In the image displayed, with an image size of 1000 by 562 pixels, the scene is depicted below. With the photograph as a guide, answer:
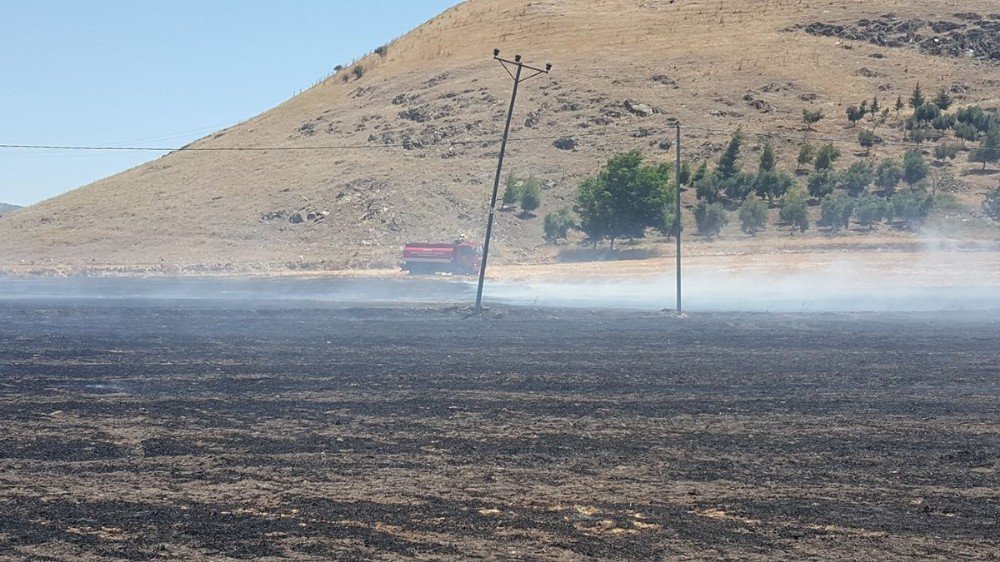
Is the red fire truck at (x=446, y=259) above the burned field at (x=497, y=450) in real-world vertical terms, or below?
above

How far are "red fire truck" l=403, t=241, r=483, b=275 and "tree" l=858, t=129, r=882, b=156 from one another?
39351 mm

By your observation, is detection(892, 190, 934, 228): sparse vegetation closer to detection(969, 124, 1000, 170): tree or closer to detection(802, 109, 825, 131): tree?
detection(969, 124, 1000, 170): tree

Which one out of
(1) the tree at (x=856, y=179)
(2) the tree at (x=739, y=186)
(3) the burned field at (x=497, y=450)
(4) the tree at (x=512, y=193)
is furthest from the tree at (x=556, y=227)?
(3) the burned field at (x=497, y=450)

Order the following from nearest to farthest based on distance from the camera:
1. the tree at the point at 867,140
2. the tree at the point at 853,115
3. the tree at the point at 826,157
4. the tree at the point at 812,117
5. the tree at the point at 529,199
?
1. the tree at the point at 529,199
2. the tree at the point at 826,157
3. the tree at the point at 867,140
4. the tree at the point at 812,117
5. the tree at the point at 853,115

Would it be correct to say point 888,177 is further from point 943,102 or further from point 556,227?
point 556,227

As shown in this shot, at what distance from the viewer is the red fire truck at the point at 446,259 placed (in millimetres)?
60812

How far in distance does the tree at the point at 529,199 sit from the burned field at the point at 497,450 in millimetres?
51132

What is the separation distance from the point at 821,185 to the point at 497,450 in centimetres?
6462

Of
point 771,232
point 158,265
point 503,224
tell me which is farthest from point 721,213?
point 158,265

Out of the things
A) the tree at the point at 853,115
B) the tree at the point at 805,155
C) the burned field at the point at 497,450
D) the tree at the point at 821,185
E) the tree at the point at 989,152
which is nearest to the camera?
the burned field at the point at 497,450

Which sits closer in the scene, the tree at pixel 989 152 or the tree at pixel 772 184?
the tree at pixel 772 184

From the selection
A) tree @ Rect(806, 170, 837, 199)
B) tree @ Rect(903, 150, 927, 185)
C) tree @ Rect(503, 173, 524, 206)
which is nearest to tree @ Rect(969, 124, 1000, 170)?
tree @ Rect(903, 150, 927, 185)

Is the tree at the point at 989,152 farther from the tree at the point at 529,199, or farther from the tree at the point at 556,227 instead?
the tree at the point at 529,199

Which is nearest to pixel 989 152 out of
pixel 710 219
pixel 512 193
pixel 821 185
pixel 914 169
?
pixel 914 169
